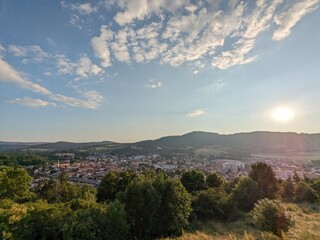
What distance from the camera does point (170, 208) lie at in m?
17.9

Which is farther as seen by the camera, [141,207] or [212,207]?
[212,207]

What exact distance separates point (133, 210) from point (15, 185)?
52.5 ft

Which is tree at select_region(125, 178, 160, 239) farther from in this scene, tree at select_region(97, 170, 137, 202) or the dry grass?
tree at select_region(97, 170, 137, 202)

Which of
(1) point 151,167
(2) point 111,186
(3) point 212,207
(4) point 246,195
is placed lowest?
(1) point 151,167

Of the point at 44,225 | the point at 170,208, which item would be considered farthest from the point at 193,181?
the point at 44,225

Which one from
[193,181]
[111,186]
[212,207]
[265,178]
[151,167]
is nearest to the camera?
[212,207]

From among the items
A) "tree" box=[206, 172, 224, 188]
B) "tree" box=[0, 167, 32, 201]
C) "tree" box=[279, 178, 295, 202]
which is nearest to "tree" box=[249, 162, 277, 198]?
"tree" box=[279, 178, 295, 202]

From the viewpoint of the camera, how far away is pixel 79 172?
3319 inches

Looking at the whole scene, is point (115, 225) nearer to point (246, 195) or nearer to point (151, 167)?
point (246, 195)

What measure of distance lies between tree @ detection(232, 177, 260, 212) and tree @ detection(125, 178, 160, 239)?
12.2 meters

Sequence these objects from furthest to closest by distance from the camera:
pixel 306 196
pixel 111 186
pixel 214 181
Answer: pixel 214 181 < pixel 306 196 < pixel 111 186

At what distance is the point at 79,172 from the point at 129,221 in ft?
239

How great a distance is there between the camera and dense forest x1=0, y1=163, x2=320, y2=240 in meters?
12.8

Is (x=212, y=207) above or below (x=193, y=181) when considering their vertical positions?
below
